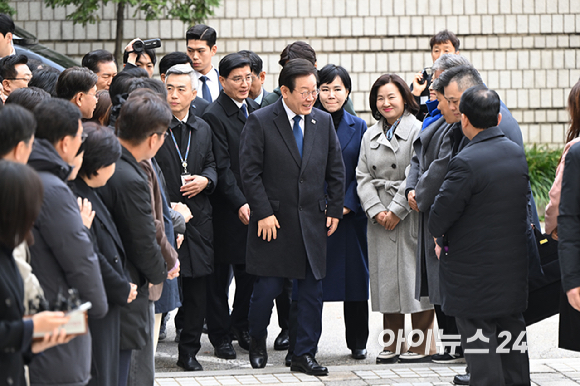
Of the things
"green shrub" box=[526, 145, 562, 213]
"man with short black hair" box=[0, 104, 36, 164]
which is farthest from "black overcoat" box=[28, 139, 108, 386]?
"green shrub" box=[526, 145, 562, 213]

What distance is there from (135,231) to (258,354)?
2.14 metres

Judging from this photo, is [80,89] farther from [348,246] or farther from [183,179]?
[348,246]

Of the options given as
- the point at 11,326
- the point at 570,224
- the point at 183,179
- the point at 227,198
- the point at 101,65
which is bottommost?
the point at 11,326

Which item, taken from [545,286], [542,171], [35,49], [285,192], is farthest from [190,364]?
[542,171]

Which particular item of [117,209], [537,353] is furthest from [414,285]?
[117,209]

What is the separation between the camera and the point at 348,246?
6.03 metres

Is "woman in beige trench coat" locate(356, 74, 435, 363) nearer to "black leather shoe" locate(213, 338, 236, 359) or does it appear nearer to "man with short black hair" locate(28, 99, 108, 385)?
"black leather shoe" locate(213, 338, 236, 359)

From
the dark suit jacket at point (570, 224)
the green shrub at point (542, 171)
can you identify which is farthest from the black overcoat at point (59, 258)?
the green shrub at point (542, 171)

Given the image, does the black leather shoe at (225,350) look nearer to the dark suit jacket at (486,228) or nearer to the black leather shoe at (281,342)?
the black leather shoe at (281,342)

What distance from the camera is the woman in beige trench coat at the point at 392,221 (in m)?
5.81

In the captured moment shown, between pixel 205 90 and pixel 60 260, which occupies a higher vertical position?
pixel 205 90

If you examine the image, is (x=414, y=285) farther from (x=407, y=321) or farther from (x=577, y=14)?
(x=577, y=14)

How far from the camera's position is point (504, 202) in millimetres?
4449

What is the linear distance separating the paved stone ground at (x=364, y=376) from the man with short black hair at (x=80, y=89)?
1804mm
